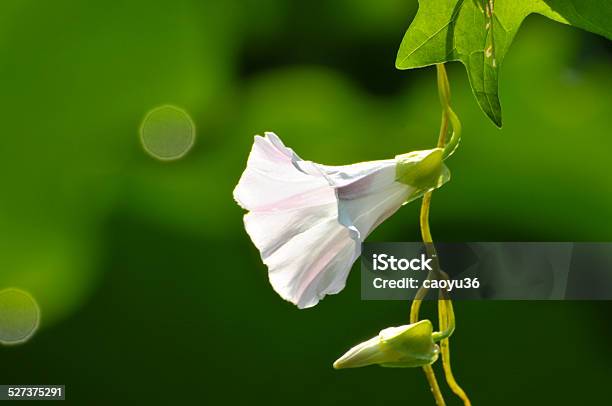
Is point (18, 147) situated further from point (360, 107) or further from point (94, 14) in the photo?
point (360, 107)

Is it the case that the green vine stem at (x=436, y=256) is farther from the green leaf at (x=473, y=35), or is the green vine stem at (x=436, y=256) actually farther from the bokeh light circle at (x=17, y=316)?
the bokeh light circle at (x=17, y=316)

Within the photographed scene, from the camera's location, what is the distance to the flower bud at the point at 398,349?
1.76 ft

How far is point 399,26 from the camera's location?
1.50m

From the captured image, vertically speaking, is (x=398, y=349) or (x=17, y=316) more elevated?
(x=398, y=349)

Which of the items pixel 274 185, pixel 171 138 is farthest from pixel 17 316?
pixel 274 185

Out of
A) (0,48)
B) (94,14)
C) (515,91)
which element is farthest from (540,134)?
(0,48)

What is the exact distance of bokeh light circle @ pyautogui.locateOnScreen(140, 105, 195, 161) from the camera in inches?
58.9

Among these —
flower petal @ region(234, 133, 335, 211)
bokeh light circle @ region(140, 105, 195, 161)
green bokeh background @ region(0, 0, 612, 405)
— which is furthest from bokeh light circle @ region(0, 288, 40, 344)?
flower petal @ region(234, 133, 335, 211)

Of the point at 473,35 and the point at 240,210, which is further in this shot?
the point at 240,210

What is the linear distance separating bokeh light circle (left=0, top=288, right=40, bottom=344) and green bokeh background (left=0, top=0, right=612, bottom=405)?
0.02 m

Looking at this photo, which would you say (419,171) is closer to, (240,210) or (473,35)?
(473,35)

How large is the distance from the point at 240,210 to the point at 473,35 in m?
0.89

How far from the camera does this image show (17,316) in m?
1.41

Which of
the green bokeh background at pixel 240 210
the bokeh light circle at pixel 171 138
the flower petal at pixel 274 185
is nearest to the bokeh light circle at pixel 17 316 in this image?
the green bokeh background at pixel 240 210
